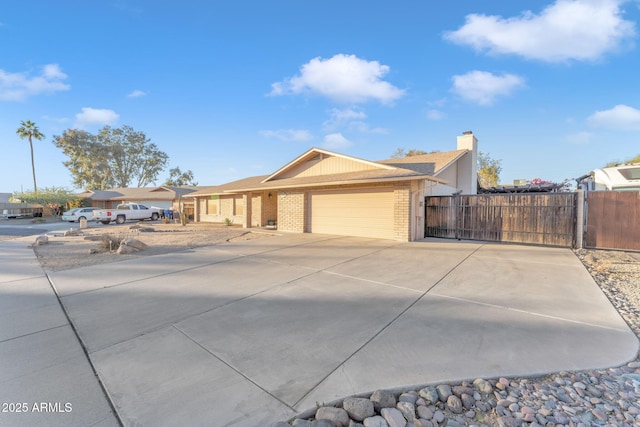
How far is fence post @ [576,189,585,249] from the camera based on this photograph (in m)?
8.77

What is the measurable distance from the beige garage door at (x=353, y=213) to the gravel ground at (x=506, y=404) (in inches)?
348

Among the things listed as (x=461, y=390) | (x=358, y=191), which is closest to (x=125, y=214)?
(x=358, y=191)

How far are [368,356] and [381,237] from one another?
29.5 ft

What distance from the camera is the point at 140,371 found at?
2.71 metres

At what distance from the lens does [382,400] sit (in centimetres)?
223

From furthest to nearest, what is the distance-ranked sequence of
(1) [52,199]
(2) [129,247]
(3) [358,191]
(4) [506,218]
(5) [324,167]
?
(1) [52,199] → (5) [324,167] → (3) [358,191] → (4) [506,218] → (2) [129,247]

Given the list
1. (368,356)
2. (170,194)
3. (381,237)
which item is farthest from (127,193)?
(368,356)

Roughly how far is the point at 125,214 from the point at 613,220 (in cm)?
2973

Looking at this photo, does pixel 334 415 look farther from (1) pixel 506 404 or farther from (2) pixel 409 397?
(1) pixel 506 404

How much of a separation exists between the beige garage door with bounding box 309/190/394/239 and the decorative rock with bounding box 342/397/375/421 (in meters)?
9.43

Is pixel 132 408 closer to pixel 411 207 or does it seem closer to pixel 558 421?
pixel 558 421

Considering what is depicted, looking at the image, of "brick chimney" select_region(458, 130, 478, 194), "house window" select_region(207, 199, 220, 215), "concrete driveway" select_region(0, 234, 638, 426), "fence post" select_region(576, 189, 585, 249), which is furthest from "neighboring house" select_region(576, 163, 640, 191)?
"house window" select_region(207, 199, 220, 215)

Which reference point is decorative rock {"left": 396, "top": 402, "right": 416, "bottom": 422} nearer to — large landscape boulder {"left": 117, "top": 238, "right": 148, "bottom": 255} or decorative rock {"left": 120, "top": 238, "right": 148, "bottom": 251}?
large landscape boulder {"left": 117, "top": 238, "right": 148, "bottom": 255}

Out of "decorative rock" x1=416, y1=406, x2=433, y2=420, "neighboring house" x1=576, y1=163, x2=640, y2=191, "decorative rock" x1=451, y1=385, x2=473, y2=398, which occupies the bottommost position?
"decorative rock" x1=416, y1=406, x2=433, y2=420
